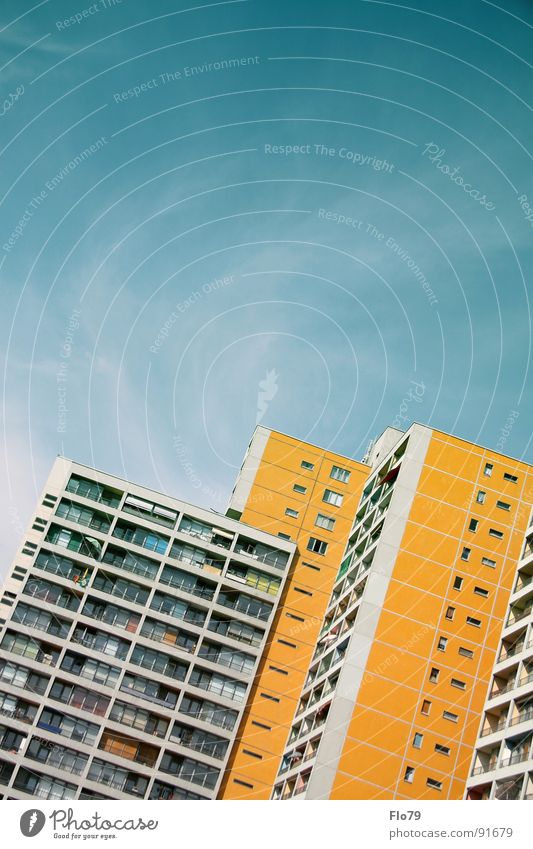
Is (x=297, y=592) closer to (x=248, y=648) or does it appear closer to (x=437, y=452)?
(x=248, y=648)

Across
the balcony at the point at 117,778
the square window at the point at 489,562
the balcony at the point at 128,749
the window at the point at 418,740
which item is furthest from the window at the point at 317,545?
the balcony at the point at 117,778

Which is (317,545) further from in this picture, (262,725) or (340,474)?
(262,725)

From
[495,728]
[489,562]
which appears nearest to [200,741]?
[495,728]

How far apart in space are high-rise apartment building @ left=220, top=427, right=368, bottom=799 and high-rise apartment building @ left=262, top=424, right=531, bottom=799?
45.2 inches

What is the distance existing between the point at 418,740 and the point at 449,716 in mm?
2352

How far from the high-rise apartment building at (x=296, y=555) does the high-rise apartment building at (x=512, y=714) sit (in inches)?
612

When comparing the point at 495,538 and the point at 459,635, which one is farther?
the point at 495,538

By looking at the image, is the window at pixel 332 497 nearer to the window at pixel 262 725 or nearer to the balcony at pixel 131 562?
the balcony at pixel 131 562

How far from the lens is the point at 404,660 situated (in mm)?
42719

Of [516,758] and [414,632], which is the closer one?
[516,758]

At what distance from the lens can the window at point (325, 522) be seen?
183ft

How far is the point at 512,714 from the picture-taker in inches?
1304
